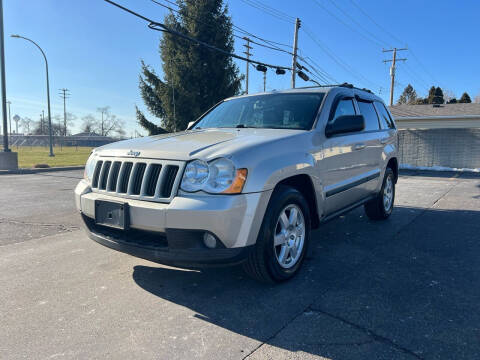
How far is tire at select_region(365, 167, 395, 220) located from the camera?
5551 mm

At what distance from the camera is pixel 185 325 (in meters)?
2.54

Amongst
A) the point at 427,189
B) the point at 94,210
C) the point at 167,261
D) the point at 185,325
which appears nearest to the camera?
the point at 185,325

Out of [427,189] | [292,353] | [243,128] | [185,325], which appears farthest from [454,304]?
[427,189]

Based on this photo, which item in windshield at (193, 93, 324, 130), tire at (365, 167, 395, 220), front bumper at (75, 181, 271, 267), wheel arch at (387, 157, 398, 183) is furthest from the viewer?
wheel arch at (387, 157, 398, 183)

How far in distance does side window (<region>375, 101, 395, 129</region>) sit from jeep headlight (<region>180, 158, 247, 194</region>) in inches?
145

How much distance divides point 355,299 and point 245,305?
2.92 ft

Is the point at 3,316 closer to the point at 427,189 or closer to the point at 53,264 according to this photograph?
the point at 53,264

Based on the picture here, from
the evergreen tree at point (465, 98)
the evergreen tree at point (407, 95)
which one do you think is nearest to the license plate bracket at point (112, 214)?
the evergreen tree at point (465, 98)

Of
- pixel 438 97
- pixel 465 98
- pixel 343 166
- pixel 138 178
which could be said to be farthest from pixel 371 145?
pixel 465 98

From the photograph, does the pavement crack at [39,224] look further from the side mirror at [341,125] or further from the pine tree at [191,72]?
the pine tree at [191,72]

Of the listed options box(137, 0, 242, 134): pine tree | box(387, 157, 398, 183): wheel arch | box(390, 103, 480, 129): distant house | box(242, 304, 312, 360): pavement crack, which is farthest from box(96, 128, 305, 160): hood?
box(390, 103, 480, 129): distant house

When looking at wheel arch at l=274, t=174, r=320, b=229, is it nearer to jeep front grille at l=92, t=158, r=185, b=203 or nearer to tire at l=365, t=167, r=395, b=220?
jeep front grille at l=92, t=158, r=185, b=203

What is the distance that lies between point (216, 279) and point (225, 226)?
3.06 feet

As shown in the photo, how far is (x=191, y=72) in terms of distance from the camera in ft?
73.4
